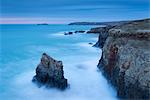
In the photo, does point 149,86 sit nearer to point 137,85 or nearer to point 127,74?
point 137,85

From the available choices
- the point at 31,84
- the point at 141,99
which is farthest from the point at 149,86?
the point at 31,84

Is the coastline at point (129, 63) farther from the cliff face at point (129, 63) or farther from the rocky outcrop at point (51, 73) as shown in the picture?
the rocky outcrop at point (51, 73)

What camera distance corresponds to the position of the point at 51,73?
20.4 meters

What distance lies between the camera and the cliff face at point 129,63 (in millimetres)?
15609

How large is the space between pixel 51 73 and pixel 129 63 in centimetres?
580

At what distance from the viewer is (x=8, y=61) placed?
34.4 meters

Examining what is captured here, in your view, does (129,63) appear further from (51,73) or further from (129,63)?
(51,73)

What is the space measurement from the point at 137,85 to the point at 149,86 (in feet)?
3.65

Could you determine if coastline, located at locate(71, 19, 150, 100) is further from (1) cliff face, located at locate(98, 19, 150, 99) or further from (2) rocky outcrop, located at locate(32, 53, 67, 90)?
(2) rocky outcrop, located at locate(32, 53, 67, 90)

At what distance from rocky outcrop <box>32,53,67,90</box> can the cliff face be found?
3.67m

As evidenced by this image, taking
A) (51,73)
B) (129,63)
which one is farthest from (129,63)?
(51,73)

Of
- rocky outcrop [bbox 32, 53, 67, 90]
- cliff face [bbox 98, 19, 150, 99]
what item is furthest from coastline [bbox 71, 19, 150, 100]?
rocky outcrop [bbox 32, 53, 67, 90]

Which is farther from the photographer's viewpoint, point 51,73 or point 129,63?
point 51,73

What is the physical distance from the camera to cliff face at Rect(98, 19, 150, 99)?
15.6 metres
